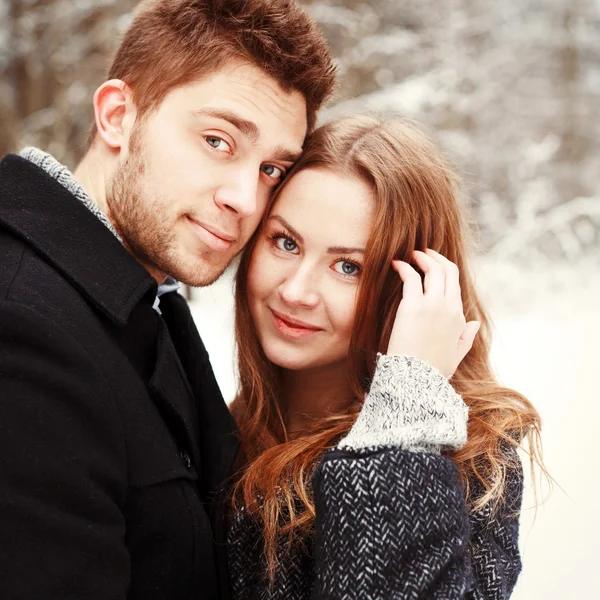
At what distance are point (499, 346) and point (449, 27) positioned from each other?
5982mm

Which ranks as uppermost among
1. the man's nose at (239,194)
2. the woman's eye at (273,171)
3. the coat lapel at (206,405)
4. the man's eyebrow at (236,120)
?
the man's eyebrow at (236,120)

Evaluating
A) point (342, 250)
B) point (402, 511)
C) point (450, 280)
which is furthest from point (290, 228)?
point (402, 511)

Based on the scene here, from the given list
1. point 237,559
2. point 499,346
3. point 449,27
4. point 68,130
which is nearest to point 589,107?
point 449,27

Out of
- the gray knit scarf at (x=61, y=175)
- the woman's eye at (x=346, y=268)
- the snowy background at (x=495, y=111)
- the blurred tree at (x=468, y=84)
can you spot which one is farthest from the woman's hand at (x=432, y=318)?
the blurred tree at (x=468, y=84)

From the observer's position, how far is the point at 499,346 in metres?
6.33

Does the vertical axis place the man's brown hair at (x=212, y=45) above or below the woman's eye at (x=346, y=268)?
above

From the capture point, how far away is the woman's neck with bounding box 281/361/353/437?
2.70 m

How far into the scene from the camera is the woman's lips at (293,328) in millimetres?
2439

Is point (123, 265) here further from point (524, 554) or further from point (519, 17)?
point (519, 17)

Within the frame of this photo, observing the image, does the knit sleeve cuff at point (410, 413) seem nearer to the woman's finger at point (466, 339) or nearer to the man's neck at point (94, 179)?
the woman's finger at point (466, 339)

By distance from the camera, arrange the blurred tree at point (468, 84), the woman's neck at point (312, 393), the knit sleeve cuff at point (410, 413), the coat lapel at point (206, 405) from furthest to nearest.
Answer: the blurred tree at point (468, 84)
the woman's neck at point (312, 393)
the coat lapel at point (206, 405)
the knit sleeve cuff at point (410, 413)

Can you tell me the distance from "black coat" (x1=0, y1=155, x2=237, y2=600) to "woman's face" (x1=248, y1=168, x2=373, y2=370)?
371 millimetres

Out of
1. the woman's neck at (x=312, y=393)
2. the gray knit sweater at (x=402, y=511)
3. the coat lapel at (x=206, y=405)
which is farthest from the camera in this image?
the woman's neck at (x=312, y=393)

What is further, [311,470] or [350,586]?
[311,470]
